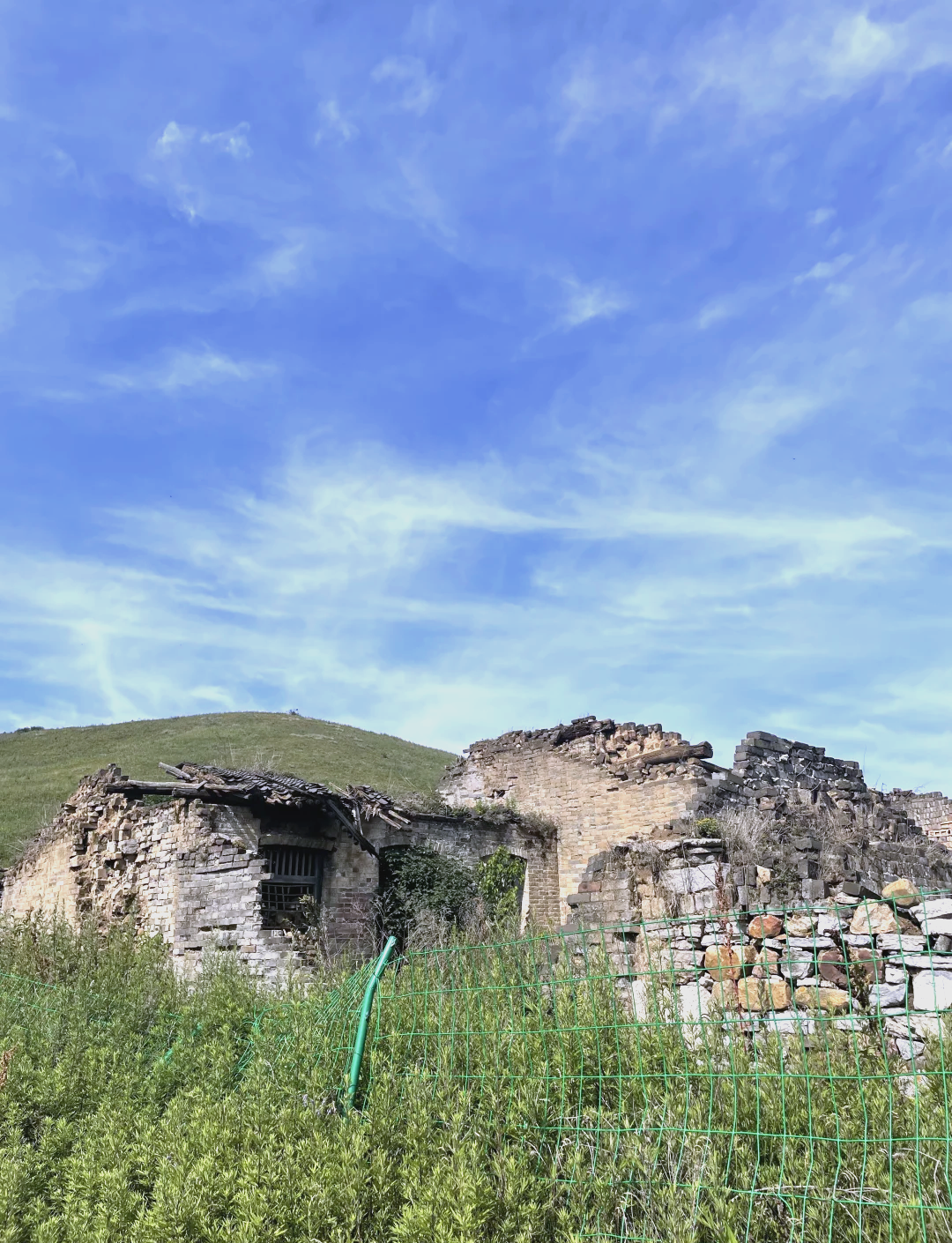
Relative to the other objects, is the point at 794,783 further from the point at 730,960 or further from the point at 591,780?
the point at 730,960

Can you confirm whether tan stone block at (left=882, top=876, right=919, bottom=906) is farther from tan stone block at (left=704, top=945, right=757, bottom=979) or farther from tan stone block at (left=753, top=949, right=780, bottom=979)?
tan stone block at (left=704, top=945, right=757, bottom=979)

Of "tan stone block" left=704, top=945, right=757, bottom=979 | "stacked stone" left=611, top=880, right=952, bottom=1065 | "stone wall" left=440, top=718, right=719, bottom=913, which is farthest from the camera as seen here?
"stone wall" left=440, top=718, right=719, bottom=913

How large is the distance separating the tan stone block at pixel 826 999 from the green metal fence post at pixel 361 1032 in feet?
8.63

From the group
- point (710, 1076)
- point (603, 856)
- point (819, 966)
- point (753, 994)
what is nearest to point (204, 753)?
point (603, 856)

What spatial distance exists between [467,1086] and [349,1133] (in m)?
0.75

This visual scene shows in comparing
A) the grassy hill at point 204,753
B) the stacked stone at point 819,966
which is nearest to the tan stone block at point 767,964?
the stacked stone at point 819,966

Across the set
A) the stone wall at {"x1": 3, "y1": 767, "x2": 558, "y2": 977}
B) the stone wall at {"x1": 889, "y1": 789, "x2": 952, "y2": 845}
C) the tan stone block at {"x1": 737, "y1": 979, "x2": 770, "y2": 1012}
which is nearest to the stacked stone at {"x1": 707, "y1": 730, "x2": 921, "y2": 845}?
the stone wall at {"x1": 889, "y1": 789, "x2": 952, "y2": 845}

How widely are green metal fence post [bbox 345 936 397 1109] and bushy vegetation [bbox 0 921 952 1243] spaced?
92mm

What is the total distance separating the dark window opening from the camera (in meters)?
14.0

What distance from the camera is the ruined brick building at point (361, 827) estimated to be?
13656mm

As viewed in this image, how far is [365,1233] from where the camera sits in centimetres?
394

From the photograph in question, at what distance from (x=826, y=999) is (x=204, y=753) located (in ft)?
115

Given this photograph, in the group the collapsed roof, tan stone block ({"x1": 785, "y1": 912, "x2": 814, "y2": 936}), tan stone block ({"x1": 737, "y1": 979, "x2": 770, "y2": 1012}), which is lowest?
tan stone block ({"x1": 737, "y1": 979, "x2": 770, "y2": 1012})

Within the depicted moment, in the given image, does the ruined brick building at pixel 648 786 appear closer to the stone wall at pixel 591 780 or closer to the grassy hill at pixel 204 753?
the stone wall at pixel 591 780
